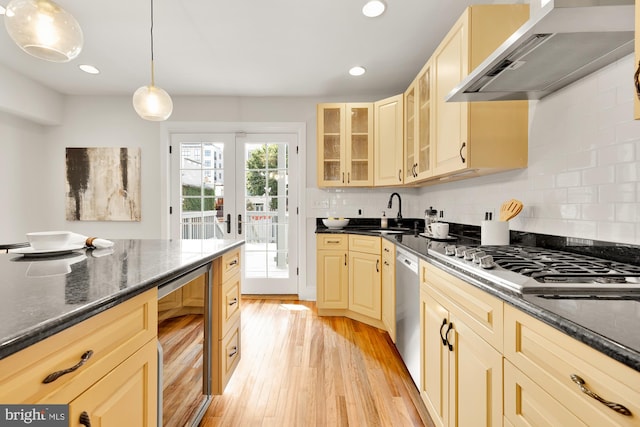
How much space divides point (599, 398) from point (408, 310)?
1.44 metres

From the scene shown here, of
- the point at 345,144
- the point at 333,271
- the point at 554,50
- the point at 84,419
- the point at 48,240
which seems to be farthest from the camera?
the point at 345,144

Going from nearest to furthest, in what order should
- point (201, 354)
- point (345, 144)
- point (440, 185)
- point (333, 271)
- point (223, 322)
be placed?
point (201, 354) < point (223, 322) < point (440, 185) < point (333, 271) < point (345, 144)

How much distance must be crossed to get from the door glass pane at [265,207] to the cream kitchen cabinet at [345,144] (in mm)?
703

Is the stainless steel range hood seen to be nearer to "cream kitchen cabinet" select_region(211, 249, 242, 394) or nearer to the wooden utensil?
the wooden utensil

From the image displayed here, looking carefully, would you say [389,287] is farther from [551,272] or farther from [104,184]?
[104,184]

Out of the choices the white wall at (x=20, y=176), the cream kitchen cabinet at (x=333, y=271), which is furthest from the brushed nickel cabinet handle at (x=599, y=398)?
the white wall at (x=20, y=176)

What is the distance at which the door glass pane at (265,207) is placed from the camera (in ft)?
12.9

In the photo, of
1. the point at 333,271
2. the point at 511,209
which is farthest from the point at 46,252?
the point at 511,209

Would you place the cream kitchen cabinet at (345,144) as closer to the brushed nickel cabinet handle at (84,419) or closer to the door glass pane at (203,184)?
the door glass pane at (203,184)

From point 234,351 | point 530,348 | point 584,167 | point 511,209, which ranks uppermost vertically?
point 584,167

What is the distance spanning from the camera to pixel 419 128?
8.45 feet

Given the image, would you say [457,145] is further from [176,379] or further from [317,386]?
[176,379]

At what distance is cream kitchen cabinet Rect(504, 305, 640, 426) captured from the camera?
551 mm

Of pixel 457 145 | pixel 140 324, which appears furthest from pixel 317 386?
pixel 457 145
